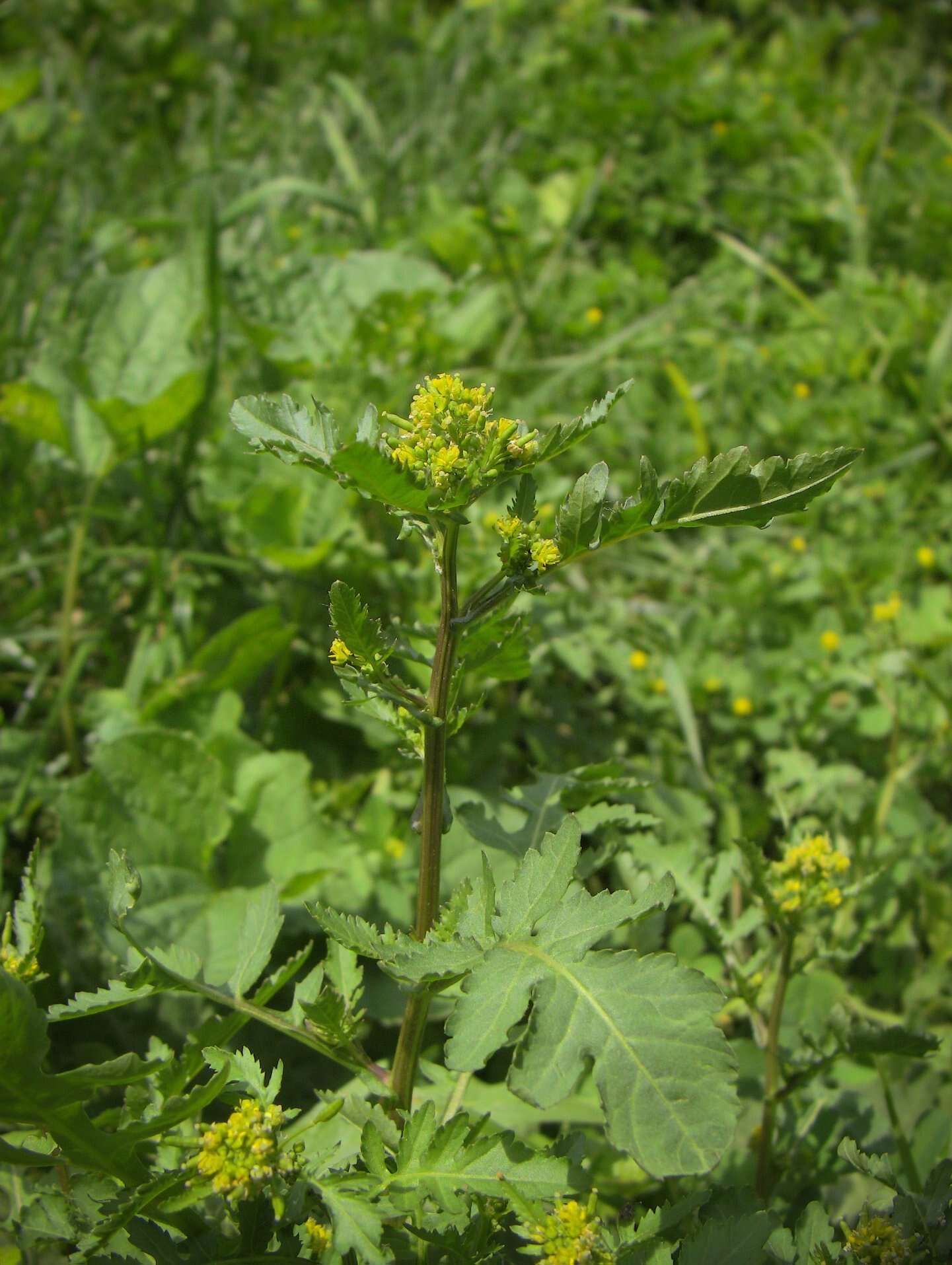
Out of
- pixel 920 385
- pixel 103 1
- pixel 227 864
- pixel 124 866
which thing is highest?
pixel 103 1

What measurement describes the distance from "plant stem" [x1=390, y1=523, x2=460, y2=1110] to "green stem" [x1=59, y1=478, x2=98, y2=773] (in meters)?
1.29

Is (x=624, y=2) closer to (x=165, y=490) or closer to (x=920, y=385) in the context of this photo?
(x=920, y=385)

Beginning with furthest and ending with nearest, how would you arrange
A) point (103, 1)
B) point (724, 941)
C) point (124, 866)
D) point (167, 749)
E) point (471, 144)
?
point (103, 1), point (471, 144), point (167, 749), point (724, 941), point (124, 866)

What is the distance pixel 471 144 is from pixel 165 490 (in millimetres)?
2719

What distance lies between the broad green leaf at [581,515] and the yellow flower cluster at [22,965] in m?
0.83

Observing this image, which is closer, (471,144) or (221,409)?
(221,409)

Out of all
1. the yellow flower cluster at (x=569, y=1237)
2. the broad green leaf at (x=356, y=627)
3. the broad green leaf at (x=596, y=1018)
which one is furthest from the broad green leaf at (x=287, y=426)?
the yellow flower cluster at (x=569, y=1237)

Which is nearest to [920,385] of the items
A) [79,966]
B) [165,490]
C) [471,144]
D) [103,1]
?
[471,144]

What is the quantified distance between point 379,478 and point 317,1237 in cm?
91

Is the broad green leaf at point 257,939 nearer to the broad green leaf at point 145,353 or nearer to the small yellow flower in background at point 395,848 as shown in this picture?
the small yellow flower in background at point 395,848

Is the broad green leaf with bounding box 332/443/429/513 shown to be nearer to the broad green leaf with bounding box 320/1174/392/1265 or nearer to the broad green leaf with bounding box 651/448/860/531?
the broad green leaf with bounding box 651/448/860/531

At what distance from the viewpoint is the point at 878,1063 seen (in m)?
1.80

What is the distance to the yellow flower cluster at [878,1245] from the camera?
1.18 metres

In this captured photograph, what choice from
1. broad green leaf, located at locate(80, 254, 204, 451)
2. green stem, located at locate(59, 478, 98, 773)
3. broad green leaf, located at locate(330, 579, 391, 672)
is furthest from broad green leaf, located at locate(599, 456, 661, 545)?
broad green leaf, located at locate(80, 254, 204, 451)
